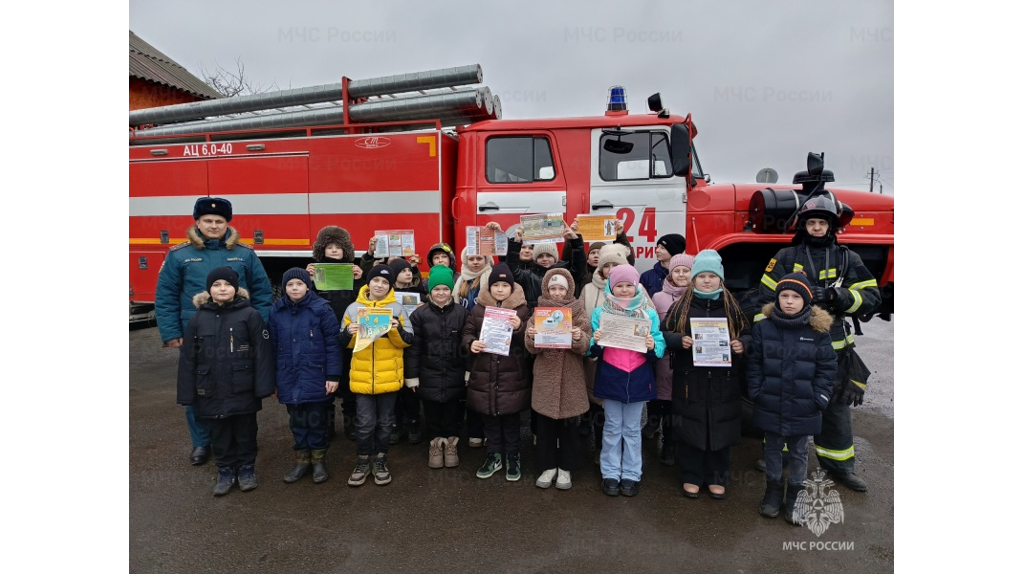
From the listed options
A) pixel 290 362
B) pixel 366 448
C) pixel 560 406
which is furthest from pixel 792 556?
pixel 290 362

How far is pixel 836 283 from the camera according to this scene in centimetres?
361

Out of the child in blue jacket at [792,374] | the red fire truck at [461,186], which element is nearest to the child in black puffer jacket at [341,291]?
the red fire truck at [461,186]

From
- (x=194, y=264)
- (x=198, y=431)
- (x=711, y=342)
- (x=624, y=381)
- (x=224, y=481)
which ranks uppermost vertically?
(x=194, y=264)

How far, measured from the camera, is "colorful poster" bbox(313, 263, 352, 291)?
4.18 m

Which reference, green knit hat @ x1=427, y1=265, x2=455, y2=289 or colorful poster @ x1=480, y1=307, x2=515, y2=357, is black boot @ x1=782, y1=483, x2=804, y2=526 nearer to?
colorful poster @ x1=480, y1=307, x2=515, y2=357

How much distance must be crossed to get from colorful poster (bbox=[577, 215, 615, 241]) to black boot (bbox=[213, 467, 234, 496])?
3536 millimetres

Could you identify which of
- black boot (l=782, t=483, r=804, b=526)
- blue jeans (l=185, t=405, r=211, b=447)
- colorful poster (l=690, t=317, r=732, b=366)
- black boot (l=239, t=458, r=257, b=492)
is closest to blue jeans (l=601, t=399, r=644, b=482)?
colorful poster (l=690, t=317, r=732, b=366)

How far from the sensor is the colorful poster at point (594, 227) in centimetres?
475

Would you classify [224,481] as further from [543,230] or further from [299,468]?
[543,230]

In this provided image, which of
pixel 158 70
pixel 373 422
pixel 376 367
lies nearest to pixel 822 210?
pixel 376 367

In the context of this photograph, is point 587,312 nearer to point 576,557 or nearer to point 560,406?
point 560,406

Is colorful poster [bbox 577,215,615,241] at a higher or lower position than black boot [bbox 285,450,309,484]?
higher

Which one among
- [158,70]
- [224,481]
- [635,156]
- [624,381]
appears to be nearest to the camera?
[624,381]

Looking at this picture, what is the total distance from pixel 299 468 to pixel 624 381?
2.60 m
